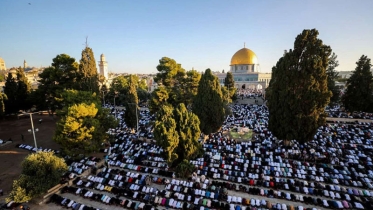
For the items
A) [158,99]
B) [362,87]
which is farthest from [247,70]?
[158,99]

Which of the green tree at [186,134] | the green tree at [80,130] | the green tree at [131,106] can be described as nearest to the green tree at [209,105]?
the green tree at [186,134]

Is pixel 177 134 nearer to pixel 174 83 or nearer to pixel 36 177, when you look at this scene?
pixel 36 177

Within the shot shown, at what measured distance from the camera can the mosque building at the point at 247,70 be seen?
6781 centimetres

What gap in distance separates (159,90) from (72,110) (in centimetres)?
1110

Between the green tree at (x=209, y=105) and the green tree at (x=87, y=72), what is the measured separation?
636 inches

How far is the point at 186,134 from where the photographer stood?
16.8 m

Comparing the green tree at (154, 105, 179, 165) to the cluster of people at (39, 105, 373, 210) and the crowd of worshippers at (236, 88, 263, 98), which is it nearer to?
the cluster of people at (39, 105, 373, 210)

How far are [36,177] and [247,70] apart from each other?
65.6 metres

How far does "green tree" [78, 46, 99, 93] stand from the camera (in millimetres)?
28578

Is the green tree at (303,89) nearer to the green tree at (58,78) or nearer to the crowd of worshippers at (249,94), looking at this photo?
the green tree at (58,78)

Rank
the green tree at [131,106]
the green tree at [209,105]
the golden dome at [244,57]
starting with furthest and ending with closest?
1. the golden dome at [244,57]
2. the green tree at [131,106]
3. the green tree at [209,105]

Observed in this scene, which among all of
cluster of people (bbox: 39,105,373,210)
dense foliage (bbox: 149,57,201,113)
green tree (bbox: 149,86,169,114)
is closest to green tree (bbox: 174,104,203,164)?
cluster of people (bbox: 39,105,373,210)

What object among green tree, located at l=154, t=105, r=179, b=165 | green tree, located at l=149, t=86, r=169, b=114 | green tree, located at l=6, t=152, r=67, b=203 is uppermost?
green tree, located at l=149, t=86, r=169, b=114

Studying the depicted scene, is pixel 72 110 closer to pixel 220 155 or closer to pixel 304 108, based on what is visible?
pixel 220 155
